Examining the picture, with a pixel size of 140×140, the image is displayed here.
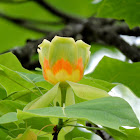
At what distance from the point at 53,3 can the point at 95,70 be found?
7.50ft

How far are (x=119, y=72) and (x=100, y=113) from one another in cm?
54

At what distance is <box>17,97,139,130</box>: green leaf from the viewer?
731mm

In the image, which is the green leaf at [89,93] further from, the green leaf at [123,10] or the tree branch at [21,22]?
the tree branch at [21,22]

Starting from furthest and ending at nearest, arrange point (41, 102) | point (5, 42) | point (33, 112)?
point (5, 42) → point (41, 102) → point (33, 112)

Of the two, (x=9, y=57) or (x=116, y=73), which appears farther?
(x=116, y=73)

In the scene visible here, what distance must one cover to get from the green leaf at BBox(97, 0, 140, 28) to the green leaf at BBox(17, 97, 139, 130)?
80 centimetres

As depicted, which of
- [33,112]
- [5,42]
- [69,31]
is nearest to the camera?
[33,112]

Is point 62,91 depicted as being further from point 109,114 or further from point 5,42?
point 5,42

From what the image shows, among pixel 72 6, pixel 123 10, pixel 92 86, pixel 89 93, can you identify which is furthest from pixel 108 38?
pixel 72 6

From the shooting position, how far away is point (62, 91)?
3.23ft

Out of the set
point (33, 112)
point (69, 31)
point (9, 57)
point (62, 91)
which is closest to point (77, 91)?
point (62, 91)

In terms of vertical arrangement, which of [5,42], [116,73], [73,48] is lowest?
[5,42]

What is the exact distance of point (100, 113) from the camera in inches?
30.3

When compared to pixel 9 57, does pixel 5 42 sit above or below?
below
